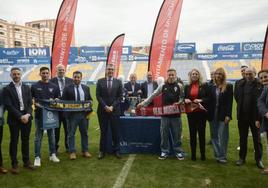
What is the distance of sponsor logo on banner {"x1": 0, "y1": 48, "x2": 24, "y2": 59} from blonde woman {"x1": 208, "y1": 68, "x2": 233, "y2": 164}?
3702 cm

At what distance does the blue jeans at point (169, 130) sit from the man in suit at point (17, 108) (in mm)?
2482

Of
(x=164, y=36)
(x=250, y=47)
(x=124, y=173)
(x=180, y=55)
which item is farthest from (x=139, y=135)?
(x=250, y=47)

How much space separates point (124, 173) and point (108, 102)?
1503 millimetres

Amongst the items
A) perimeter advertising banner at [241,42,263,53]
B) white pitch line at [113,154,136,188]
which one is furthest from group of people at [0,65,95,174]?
perimeter advertising banner at [241,42,263,53]

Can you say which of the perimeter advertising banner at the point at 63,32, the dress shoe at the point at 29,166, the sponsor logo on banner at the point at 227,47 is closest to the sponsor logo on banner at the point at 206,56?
the sponsor logo on banner at the point at 227,47

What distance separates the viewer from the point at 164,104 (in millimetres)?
5418

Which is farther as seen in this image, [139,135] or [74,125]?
[139,135]

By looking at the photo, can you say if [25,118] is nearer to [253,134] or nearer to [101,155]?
[101,155]

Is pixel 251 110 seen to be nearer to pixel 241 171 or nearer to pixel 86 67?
pixel 241 171

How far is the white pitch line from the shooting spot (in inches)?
167

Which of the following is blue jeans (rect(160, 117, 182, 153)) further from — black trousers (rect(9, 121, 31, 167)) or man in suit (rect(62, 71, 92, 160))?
black trousers (rect(9, 121, 31, 167))

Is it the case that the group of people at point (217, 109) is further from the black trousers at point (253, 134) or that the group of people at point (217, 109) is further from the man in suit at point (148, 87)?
the man in suit at point (148, 87)

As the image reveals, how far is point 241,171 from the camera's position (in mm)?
4820

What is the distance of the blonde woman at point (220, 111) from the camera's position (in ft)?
16.9
